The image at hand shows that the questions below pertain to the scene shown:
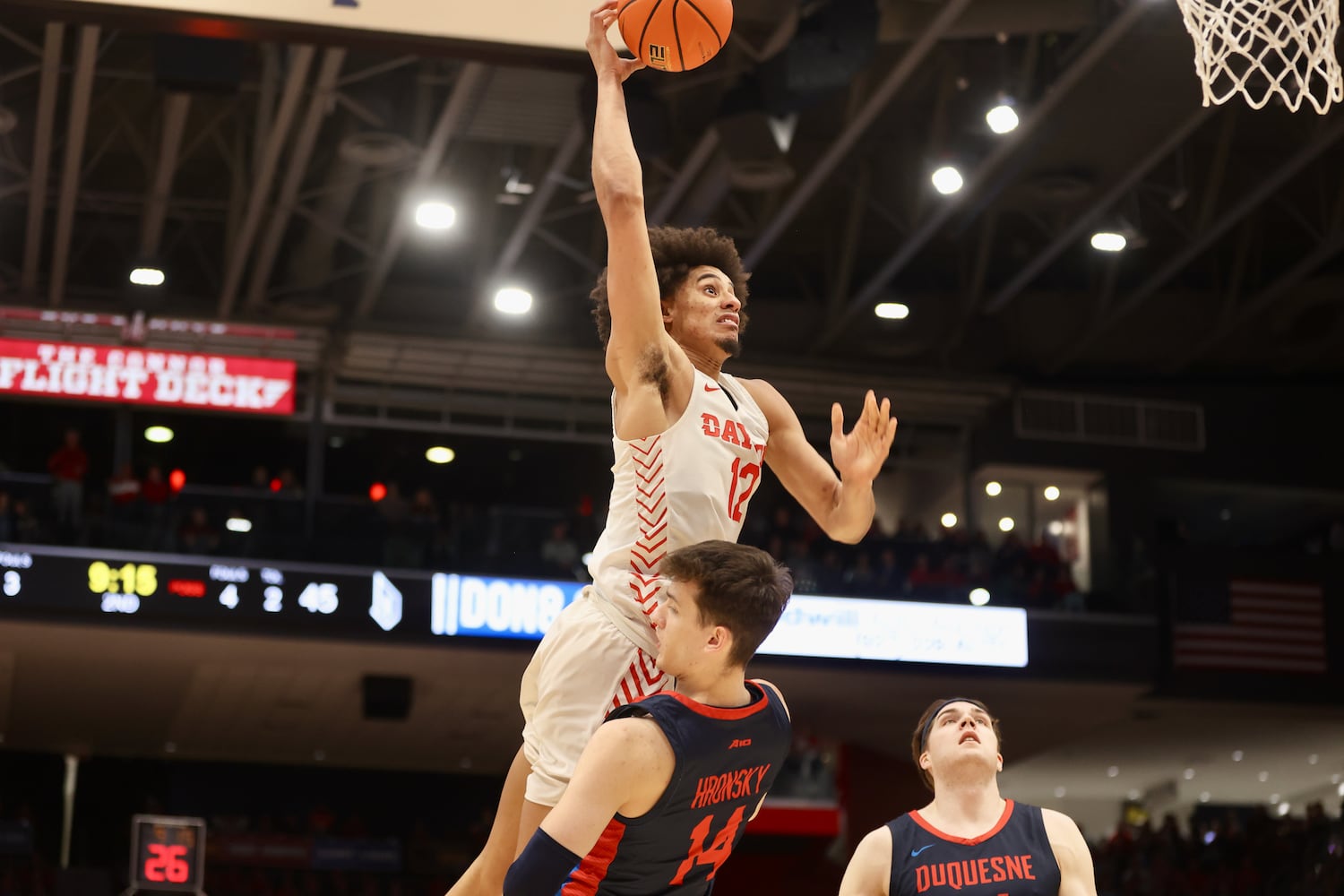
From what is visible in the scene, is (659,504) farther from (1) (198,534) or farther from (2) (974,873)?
(1) (198,534)

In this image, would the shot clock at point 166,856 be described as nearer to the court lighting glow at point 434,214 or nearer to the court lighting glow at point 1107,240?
the court lighting glow at point 434,214

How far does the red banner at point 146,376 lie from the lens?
21.5 metres

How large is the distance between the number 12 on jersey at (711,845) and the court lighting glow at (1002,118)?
14.6 metres

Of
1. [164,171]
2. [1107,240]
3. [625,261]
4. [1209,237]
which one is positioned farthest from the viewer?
[1209,237]

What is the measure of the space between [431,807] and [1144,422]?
12860mm

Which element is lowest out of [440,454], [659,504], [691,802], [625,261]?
[691,802]

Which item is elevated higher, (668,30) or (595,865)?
(668,30)

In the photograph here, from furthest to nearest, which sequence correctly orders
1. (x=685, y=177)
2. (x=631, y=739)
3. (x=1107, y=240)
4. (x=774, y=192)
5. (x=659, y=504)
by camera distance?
(x=774, y=192), (x=1107, y=240), (x=685, y=177), (x=659, y=504), (x=631, y=739)

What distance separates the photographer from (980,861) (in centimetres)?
491

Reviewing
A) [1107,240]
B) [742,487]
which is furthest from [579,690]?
[1107,240]

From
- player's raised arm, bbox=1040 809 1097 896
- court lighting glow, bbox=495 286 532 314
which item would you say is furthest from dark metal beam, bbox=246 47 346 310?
player's raised arm, bbox=1040 809 1097 896

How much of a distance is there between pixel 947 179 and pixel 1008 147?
0.75m

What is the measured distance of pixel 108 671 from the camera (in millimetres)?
21609

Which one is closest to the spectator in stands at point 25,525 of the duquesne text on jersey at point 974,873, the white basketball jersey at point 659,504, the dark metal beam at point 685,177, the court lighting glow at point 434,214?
the court lighting glow at point 434,214
